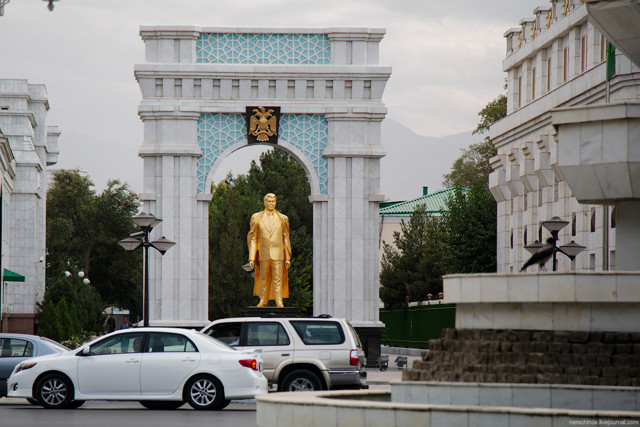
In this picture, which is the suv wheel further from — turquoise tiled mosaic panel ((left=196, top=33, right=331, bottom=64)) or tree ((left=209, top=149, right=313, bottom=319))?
tree ((left=209, top=149, right=313, bottom=319))

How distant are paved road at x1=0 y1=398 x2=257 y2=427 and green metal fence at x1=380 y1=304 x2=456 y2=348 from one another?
23334 millimetres

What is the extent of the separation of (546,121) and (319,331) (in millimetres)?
26523

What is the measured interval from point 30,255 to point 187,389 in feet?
142

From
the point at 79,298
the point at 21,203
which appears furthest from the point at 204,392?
the point at 21,203

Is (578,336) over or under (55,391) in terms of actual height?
over

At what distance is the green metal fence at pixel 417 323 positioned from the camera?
47250 mm

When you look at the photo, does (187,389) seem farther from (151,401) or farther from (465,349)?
(465,349)

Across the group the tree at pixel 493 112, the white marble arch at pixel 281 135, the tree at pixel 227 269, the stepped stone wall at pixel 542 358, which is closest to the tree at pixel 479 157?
the tree at pixel 493 112

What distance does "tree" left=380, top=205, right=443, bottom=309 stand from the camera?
6781 centimetres

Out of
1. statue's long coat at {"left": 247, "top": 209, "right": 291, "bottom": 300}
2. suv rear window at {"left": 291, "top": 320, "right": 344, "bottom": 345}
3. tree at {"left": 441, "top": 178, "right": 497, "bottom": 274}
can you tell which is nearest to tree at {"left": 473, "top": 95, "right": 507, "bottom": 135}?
tree at {"left": 441, "top": 178, "right": 497, "bottom": 274}

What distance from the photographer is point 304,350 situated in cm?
2175

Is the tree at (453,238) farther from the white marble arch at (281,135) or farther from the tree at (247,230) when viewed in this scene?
the white marble arch at (281,135)

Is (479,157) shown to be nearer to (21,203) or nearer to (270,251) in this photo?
(21,203)

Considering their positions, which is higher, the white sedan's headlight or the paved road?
the white sedan's headlight
